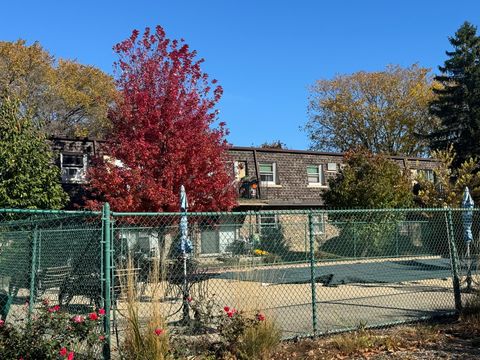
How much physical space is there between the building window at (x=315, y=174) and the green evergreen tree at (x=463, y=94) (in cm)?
962

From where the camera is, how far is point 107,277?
5.30m

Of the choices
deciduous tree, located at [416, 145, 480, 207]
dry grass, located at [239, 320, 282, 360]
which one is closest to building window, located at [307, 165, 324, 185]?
deciduous tree, located at [416, 145, 480, 207]

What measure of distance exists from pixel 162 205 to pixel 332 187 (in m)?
8.99

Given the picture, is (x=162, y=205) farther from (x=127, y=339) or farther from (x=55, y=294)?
(x=127, y=339)

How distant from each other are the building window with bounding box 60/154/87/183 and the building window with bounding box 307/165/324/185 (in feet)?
37.5

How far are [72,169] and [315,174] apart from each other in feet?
40.0

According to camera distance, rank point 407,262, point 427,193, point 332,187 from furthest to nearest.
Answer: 1. point 332,187
2. point 427,193
3. point 407,262

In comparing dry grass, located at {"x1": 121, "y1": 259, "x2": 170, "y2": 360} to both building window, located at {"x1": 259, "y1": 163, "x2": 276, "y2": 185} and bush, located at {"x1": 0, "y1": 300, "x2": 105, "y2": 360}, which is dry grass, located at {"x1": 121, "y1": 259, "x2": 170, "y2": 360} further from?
building window, located at {"x1": 259, "y1": 163, "x2": 276, "y2": 185}

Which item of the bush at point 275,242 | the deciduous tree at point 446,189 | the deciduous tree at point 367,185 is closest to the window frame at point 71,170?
the deciduous tree at point 367,185

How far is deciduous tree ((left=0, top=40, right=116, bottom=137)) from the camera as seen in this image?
29219 millimetres

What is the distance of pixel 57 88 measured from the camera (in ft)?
101

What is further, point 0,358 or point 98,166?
→ point 98,166

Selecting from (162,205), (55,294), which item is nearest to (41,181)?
(162,205)

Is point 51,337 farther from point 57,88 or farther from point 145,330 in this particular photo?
point 57,88
